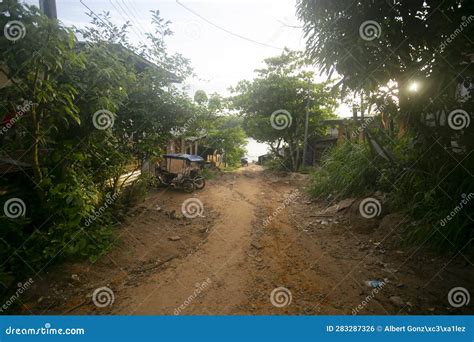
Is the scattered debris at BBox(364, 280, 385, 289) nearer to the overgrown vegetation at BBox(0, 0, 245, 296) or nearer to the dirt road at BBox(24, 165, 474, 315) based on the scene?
the dirt road at BBox(24, 165, 474, 315)

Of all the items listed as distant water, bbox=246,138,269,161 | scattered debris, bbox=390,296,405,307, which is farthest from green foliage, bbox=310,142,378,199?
distant water, bbox=246,138,269,161

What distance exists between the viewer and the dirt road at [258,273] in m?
3.58

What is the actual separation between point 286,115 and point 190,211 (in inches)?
513

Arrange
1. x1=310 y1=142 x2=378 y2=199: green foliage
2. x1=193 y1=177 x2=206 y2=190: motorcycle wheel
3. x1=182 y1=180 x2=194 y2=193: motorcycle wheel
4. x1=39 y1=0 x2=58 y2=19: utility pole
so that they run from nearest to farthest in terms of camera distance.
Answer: x1=39 y1=0 x2=58 y2=19: utility pole < x1=310 y1=142 x2=378 y2=199: green foliage < x1=182 y1=180 x2=194 y2=193: motorcycle wheel < x1=193 y1=177 x2=206 y2=190: motorcycle wheel

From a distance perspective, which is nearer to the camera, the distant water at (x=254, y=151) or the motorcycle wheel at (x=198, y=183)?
the motorcycle wheel at (x=198, y=183)

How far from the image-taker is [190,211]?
331 inches

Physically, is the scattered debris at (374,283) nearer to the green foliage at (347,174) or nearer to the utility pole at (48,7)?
the green foliage at (347,174)

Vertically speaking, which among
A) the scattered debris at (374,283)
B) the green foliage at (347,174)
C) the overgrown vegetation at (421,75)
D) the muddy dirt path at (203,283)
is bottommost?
the muddy dirt path at (203,283)

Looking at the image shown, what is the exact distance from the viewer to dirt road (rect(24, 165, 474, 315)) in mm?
3584

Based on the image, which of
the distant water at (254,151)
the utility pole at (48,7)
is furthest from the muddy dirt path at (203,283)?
the distant water at (254,151)

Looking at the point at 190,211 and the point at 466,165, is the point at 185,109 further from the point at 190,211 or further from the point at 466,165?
the point at 466,165

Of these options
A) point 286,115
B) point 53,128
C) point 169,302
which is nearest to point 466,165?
point 169,302

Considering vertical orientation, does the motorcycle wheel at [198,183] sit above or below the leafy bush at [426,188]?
below

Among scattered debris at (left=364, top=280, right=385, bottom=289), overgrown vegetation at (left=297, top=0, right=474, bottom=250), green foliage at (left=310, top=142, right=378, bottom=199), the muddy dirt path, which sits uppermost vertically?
overgrown vegetation at (left=297, top=0, right=474, bottom=250)
